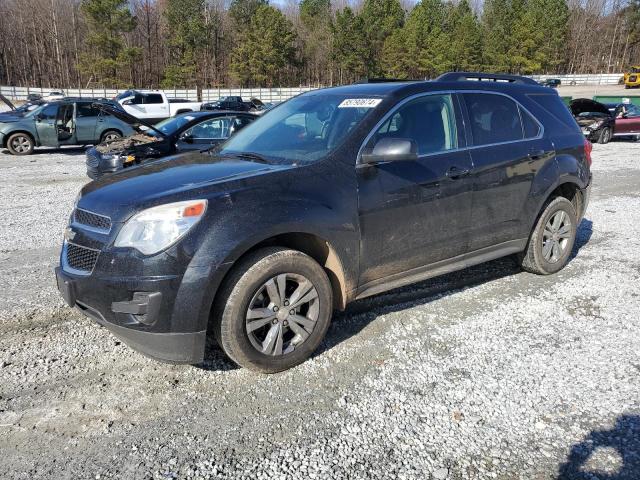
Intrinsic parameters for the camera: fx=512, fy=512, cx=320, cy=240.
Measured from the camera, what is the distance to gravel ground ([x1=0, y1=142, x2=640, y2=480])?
8.34 feet

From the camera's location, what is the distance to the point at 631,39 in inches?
3428

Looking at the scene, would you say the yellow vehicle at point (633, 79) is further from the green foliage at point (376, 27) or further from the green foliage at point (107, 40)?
the green foliage at point (107, 40)

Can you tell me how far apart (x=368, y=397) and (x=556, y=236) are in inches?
121

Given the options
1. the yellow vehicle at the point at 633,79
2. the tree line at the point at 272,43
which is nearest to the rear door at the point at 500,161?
the yellow vehicle at the point at 633,79

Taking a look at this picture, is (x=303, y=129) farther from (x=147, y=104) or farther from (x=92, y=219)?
(x=147, y=104)

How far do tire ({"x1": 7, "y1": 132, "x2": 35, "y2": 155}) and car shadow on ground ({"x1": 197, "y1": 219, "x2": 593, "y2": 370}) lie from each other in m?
13.9

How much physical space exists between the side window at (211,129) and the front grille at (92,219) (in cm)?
693

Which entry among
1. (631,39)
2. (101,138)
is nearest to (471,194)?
(101,138)

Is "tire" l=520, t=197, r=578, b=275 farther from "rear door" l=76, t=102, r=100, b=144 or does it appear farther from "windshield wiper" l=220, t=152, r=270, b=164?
"rear door" l=76, t=102, r=100, b=144

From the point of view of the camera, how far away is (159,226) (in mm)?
2879

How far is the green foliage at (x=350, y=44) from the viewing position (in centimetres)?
6769

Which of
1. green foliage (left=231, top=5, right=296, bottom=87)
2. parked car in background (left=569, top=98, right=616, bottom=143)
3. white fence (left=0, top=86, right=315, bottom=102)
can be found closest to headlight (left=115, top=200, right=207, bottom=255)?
parked car in background (left=569, top=98, right=616, bottom=143)

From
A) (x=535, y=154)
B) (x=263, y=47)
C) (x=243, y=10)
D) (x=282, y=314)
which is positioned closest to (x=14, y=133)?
(x=282, y=314)

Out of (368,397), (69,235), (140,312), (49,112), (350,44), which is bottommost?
(368,397)
